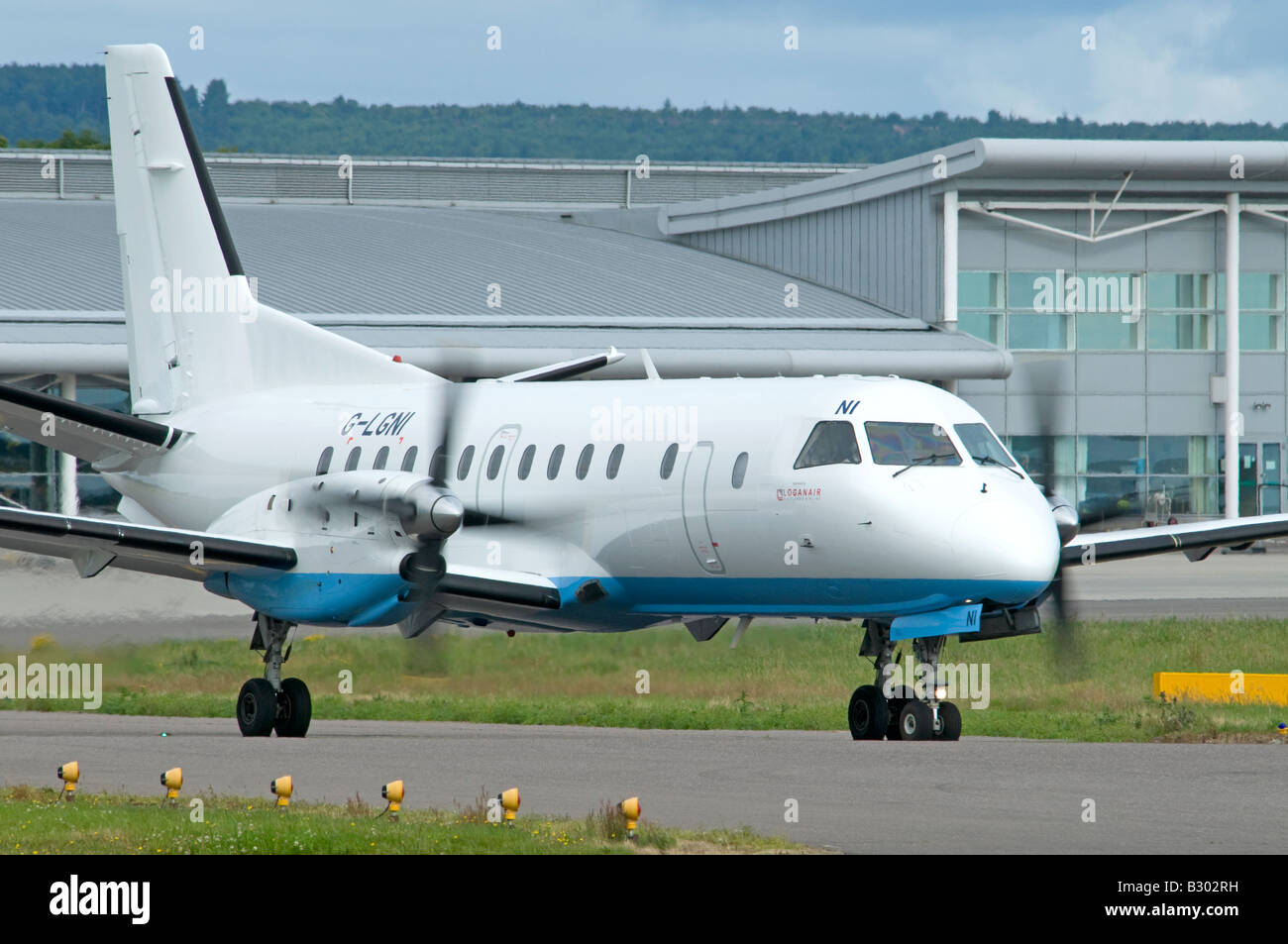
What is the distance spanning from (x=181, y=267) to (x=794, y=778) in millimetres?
13699

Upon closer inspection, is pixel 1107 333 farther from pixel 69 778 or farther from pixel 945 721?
pixel 69 778

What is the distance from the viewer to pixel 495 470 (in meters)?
22.0

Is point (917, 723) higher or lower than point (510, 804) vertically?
lower

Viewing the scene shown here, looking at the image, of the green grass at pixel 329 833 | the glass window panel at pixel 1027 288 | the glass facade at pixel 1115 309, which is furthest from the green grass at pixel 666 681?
the glass window panel at pixel 1027 288

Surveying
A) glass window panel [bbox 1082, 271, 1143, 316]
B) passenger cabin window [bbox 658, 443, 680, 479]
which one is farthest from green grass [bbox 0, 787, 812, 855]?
glass window panel [bbox 1082, 271, 1143, 316]

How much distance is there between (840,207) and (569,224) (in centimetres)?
1147

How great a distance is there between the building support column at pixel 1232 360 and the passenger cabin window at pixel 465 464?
33.3 metres

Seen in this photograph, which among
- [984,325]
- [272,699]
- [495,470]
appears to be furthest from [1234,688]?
[984,325]

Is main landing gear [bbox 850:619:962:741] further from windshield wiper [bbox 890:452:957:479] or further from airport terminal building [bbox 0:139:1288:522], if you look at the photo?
airport terminal building [bbox 0:139:1288:522]

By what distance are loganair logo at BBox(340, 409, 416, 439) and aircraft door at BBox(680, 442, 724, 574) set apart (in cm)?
474

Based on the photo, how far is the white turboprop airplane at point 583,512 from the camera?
18.3 metres

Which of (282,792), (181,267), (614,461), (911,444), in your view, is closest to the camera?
(282,792)
